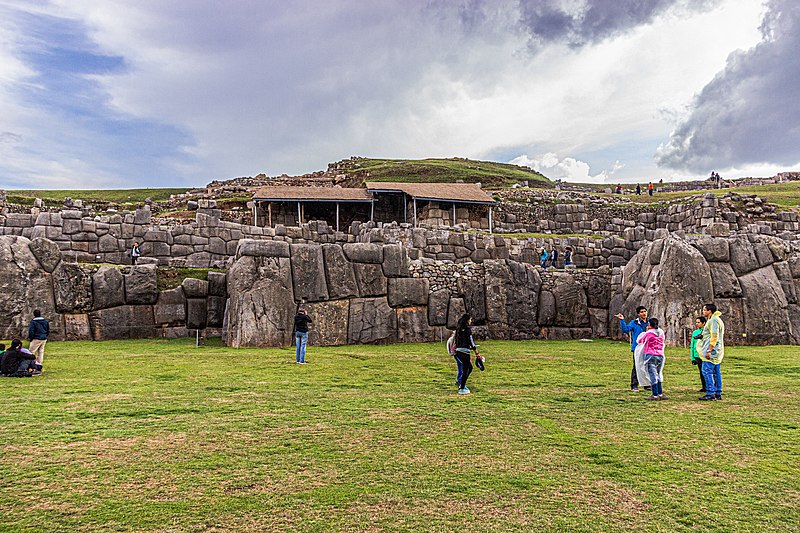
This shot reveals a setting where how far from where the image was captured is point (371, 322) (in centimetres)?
1606

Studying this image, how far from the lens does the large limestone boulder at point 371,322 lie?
1580cm

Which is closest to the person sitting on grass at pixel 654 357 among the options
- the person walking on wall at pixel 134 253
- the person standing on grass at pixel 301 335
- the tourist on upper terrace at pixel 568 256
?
the person standing on grass at pixel 301 335

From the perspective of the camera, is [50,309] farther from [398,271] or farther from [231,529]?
[231,529]

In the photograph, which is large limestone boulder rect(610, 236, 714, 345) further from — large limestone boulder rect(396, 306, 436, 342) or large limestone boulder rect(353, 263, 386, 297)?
large limestone boulder rect(353, 263, 386, 297)

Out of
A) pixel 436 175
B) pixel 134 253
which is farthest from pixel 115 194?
pixel 134 253

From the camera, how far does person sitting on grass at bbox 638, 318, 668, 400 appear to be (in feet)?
27.8

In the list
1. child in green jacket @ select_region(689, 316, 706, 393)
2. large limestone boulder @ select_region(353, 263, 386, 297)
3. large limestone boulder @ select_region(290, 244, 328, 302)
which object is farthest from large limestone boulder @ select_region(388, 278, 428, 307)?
child in green jacket @ select_region(689, 316, 706, 393)

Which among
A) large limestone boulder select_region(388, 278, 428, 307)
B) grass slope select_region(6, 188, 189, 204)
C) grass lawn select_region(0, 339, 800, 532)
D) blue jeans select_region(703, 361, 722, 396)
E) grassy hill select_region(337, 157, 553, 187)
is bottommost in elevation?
grass lawn select_region(0, 339, 800, 532)

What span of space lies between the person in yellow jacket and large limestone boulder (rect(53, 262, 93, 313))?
14.9 metres

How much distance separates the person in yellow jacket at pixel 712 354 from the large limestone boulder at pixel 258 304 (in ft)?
33.1

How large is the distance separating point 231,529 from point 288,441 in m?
2.09

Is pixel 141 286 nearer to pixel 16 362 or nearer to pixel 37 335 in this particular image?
pixel 37 335

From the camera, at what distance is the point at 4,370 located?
30.5 feet

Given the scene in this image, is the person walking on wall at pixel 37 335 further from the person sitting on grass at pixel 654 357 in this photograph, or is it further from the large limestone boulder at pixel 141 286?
the person sitting on grass at pixel 654 357
